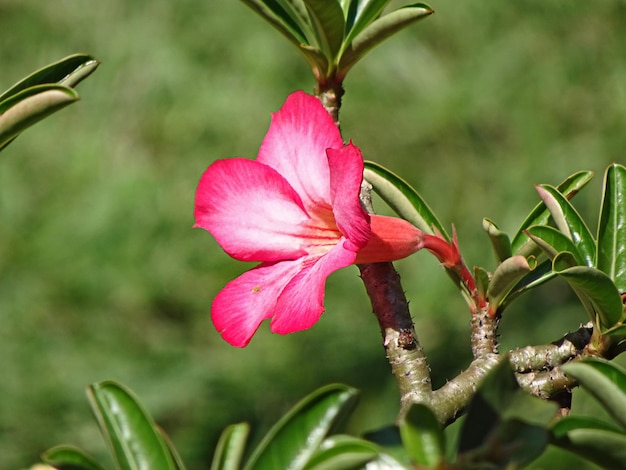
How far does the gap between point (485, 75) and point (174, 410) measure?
4.59ft

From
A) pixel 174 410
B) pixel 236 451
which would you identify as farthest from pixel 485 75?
pixel 236 451

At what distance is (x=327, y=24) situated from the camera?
0.85m

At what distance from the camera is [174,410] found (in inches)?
93.2

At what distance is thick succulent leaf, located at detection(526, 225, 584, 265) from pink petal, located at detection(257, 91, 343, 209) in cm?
18

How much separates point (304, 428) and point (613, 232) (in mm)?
371

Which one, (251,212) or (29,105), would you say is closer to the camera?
(29,105)

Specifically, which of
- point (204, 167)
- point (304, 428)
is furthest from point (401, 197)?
point (204, 167)

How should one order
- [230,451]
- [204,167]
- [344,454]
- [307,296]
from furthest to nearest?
[204,167] → [307,296] → [230,451] → [344,454]

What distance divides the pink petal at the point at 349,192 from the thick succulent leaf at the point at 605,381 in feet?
0.67

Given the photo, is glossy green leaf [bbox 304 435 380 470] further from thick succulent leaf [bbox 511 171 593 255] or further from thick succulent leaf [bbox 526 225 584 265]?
thick succulent leaf [bbox 511 171 593 255]

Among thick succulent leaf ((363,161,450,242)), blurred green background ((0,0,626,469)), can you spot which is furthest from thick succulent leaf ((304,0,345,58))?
blurred green background ((0,0,626,469))

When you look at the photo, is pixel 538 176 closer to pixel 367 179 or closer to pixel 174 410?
pixel 174 410

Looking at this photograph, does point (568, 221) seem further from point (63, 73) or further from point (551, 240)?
point (63, 73)

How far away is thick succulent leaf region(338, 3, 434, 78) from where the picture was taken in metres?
0.83
